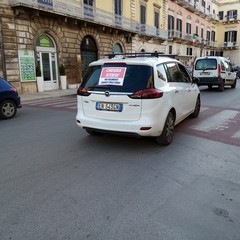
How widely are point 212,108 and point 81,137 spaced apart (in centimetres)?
575

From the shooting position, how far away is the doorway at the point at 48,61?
1703 cm

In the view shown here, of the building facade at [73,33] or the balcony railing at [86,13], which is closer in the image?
the building facade at [73,33]

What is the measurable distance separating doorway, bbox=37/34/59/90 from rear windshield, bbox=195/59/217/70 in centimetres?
974

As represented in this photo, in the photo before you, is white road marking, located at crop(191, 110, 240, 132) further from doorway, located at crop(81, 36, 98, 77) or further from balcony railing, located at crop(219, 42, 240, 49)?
balcony railing, located at crop(219, 42, 240, 49)

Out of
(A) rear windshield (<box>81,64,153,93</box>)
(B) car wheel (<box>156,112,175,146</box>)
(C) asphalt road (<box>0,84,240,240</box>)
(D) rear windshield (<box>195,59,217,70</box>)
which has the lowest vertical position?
(C) asphalt road (<box>0,84,240,240</box>)

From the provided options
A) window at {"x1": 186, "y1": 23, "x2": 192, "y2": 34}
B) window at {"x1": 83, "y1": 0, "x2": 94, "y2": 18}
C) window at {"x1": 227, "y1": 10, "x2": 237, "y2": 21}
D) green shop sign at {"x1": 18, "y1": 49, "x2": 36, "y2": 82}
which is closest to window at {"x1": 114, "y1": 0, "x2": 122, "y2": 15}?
window at {"x1": 83, "y1": 0, "x2": 94, "y2": 18}

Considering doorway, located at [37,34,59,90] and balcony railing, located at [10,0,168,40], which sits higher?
balcony railing, located at [10,0,168,40]

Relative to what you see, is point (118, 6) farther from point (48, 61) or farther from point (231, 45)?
point (231, 45)

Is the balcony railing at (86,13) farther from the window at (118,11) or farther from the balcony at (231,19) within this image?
the balcony at (231,19)

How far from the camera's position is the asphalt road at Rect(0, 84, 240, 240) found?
2529 mm

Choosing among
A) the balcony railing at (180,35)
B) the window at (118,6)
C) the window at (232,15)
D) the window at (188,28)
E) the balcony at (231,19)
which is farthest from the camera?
the window at (232,15)

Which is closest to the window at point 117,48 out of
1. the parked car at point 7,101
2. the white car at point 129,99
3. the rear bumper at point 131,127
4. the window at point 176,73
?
the parked car at point 7,101

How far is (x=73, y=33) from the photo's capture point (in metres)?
19.2

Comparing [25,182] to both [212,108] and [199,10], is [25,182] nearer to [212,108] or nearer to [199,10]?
[212,108]
